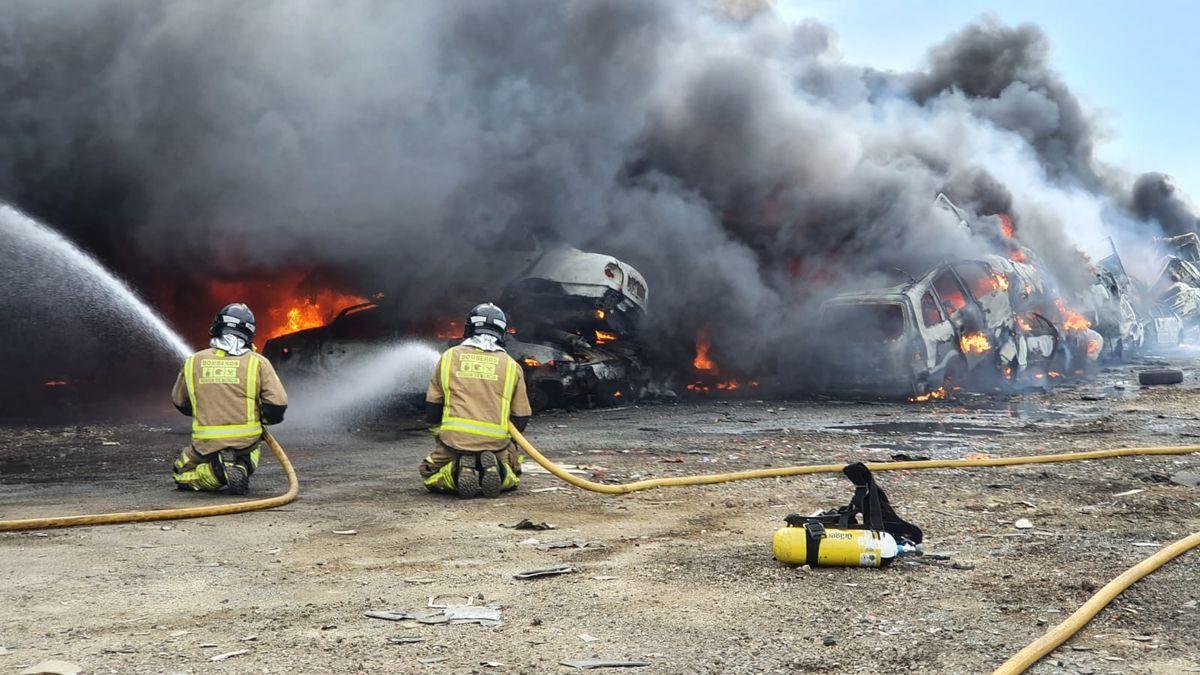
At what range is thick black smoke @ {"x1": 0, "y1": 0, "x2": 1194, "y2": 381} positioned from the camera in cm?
1257

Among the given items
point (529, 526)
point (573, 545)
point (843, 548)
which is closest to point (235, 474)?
point (529, 526)

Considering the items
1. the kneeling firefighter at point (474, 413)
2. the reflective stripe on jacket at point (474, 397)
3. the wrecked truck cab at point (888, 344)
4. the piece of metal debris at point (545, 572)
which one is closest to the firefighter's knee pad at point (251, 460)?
the kneeling firefighter at point (474, 413)

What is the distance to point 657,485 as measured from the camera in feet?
20.5

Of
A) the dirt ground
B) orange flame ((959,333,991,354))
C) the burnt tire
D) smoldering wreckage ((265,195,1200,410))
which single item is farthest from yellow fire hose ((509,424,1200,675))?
the burnt tire

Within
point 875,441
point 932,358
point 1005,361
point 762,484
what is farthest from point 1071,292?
point 762,484

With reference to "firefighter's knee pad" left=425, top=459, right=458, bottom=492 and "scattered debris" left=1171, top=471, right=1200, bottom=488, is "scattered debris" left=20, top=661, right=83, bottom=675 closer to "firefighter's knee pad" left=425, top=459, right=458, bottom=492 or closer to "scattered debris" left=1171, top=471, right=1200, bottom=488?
"firefighter's knee pad" left=425, top=459, right=458, bottom=492

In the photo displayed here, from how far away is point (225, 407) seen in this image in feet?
20.0

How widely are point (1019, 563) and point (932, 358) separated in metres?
9.13

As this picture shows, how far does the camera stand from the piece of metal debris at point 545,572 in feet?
13.1

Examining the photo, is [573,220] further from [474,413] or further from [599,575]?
[599,575]

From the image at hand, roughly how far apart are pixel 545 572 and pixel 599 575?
23cm

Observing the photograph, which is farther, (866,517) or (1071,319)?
(1071,319)

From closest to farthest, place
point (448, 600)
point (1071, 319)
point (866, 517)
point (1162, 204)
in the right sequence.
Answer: point (448, 600) → point (866, 517) → point (1071, 319) → point (1162, 204)

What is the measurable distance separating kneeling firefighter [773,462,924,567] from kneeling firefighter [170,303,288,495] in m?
3.53
